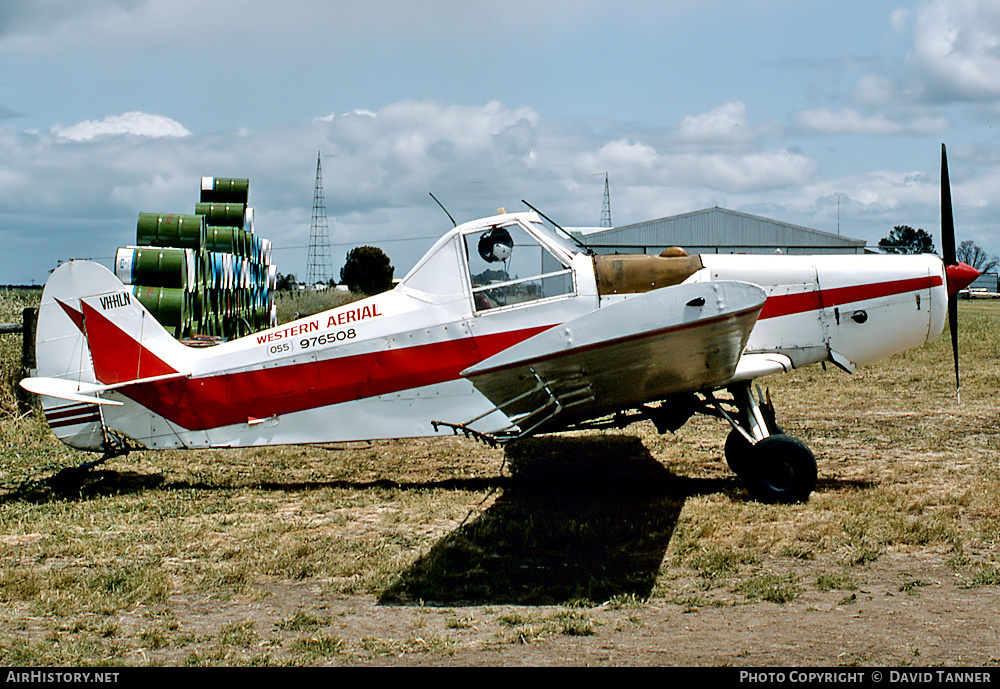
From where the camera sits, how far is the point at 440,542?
18.4ft

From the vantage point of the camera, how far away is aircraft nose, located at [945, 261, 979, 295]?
705cm

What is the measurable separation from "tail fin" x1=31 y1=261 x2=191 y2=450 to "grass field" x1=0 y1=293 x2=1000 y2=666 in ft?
1.92

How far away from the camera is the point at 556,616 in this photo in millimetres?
4340

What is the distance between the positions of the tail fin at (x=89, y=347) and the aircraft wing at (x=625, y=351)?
3.21 metres

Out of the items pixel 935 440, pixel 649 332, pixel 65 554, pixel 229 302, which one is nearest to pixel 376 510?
pixel 65 554

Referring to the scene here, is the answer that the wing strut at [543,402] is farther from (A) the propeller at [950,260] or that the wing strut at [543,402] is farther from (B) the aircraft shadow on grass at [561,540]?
(A) the propeller at [950,260]

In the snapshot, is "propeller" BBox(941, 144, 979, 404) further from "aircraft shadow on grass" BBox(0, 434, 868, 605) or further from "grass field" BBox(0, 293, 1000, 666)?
"aircraft shadow on grass" BBox(0, 434, 868, 605)

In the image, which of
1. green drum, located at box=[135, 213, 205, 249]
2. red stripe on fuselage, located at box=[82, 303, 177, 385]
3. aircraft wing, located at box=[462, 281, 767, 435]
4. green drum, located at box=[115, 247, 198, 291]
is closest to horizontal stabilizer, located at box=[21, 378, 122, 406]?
red stripe on fuselage, located at box=[82, 303, 177, 385]

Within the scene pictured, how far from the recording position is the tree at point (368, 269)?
143ft

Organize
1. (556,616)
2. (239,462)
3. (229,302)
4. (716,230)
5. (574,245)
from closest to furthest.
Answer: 1. (556,616)
2. (574,245)
3. (239,462)
4. (229,302)
5. (716,230)

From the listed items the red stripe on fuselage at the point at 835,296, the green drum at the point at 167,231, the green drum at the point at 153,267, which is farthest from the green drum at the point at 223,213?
the red stripe on fuselage at the point at 835,296

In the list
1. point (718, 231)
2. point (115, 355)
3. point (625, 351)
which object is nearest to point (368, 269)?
point (718, 231)

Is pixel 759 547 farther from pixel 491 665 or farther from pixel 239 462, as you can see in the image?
pixel 239 462

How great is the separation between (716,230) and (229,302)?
27.3 meters
